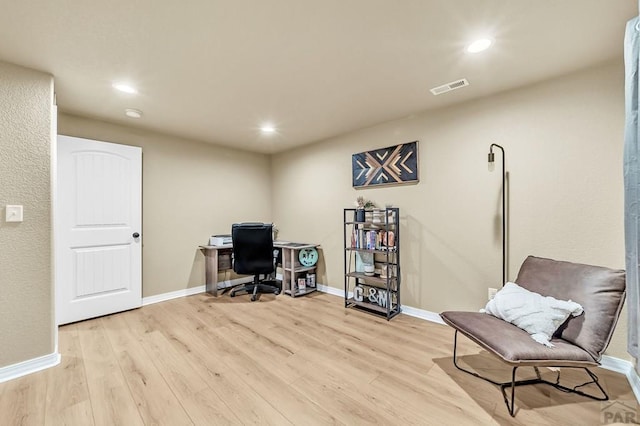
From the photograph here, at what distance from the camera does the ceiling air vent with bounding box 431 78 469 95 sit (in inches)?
91.2

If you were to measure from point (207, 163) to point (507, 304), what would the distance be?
405 centimetres

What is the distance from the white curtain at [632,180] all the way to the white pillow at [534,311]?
0.32 m

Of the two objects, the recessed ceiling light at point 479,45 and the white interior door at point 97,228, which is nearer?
the recessed ceiling light at point 479,45

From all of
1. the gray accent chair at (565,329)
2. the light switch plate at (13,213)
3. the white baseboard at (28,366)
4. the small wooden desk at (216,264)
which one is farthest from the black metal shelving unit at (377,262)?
the light switch plate at (13,213)

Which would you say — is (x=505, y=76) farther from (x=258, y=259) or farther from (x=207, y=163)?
(x=207, y=163)

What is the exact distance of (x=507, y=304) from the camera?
Result: 1.94 metres

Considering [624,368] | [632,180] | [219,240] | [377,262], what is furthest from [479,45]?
[219,240]

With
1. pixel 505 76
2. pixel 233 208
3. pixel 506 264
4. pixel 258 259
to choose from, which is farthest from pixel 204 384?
pixel 505 76

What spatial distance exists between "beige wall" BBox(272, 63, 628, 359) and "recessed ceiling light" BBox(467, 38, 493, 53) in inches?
33.3

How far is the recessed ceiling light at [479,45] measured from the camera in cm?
178

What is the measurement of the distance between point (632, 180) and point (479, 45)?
47.0 inches

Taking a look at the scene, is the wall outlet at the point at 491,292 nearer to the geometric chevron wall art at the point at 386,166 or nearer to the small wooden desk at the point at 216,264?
the geometric chevron wall art at the point at 386,166

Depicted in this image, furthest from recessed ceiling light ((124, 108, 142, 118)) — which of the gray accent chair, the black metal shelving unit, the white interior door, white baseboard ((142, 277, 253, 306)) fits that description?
the gray accent chair

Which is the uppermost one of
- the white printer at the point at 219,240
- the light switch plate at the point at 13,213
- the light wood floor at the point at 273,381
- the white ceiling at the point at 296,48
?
the white ceiling at the point at 296,48
